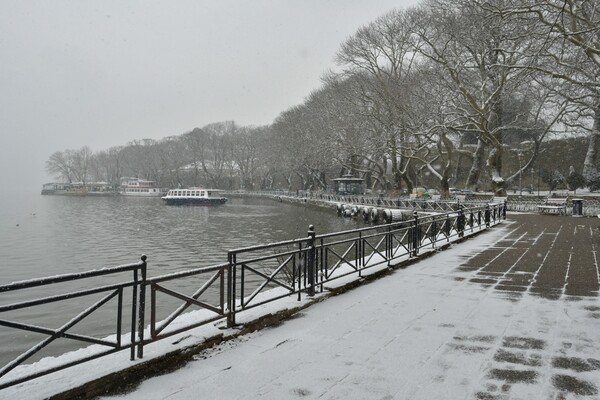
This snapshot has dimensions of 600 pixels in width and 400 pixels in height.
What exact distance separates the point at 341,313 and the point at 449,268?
5.24 meters

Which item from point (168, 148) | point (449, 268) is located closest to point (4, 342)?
point (449, 268)

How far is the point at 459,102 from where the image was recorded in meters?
35.7

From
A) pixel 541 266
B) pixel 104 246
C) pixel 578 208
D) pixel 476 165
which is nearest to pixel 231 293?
pixel 541 266

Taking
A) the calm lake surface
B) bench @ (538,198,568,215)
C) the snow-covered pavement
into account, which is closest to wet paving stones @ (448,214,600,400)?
the snow-covered pavement

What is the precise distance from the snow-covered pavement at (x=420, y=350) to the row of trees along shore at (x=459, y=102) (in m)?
8.65

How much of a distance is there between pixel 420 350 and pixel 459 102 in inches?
1334

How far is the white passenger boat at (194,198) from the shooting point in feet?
233

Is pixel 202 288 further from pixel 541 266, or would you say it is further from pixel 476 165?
pixel 476 165

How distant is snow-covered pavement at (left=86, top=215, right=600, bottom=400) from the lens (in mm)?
4367

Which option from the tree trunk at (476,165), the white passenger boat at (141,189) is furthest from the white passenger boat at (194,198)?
the tree trunk at (476,165)

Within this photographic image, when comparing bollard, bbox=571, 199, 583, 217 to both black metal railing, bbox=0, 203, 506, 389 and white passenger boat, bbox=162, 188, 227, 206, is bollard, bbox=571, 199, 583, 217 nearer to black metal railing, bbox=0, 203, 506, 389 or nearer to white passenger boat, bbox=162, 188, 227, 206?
black metal railing, bbox=0, 203, 506, 389

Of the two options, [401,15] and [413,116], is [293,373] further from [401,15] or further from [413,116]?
[401,15]

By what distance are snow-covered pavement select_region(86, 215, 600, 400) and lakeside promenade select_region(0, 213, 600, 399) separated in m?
0.01

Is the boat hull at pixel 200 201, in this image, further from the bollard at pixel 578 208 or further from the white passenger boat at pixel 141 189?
the bollard at pixel 578 208
